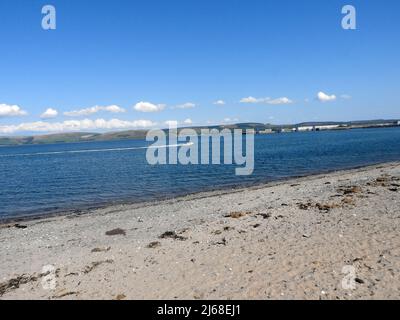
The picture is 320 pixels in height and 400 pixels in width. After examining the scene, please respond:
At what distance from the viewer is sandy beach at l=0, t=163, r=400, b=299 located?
10.5 metres

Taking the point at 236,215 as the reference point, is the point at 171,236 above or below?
below

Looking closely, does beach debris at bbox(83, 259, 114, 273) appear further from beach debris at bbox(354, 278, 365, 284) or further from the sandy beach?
beach debris at bbox(354, 278, 365, 284)

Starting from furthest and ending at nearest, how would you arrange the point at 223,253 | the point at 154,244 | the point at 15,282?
the point at 154,244, the point at 223,253, the point at 15,282

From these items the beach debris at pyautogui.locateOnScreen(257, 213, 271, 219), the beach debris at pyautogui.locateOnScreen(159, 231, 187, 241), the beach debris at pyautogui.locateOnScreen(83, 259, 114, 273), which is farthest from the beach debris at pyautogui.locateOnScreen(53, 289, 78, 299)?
the beach debris at pyautogui.locateOnScreen(257, 213, 271, 219)

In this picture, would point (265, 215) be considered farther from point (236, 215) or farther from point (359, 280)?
point (359, 280)

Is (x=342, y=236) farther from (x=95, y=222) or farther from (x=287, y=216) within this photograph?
(x=95, y=222)

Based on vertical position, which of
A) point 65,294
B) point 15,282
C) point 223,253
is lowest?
point 15,282

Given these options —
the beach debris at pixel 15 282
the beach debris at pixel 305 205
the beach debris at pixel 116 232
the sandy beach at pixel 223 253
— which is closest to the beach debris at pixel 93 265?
the sandy beach at pixel 223 253

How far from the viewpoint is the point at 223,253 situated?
13562 millimetres

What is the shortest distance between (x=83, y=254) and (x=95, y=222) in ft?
23.8

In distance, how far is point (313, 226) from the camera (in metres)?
16.0

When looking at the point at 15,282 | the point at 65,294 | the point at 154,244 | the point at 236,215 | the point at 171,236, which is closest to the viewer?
the point at 65,294

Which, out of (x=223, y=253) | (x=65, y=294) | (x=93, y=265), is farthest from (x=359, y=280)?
(x=93, y=265)

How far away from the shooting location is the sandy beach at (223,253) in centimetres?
1052
